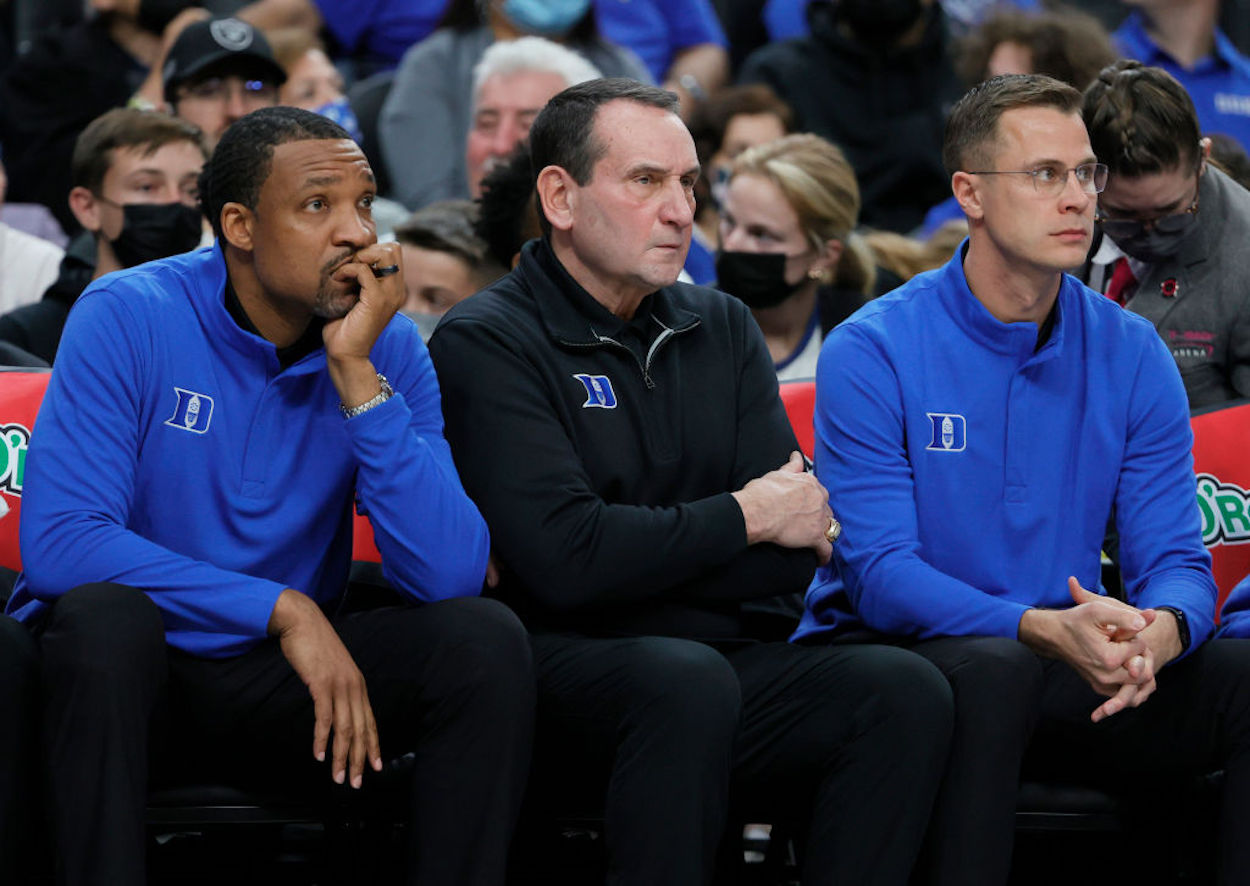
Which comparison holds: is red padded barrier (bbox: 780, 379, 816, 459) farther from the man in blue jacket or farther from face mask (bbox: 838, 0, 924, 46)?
face mask (bbox: 838, 0, 924, 46)

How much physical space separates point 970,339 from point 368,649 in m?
1.33

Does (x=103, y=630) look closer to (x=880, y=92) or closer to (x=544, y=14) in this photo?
(x=544, y=14)

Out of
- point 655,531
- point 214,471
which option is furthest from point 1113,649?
point 214,471

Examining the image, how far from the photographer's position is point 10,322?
4.51m

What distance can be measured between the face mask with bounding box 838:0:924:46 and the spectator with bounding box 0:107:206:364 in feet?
9.54

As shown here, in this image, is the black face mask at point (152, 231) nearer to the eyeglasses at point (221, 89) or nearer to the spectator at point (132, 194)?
the spectator at point (132, 194)

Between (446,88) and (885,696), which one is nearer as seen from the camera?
(885,696)

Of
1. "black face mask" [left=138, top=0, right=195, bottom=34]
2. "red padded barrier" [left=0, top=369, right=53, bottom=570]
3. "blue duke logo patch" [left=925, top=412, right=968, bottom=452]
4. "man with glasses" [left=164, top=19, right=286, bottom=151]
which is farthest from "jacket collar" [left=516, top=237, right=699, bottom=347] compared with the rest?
"black face mask" [left=138, top=0, right=195, bottom=34]

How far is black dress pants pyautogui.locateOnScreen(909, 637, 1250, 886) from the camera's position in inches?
124

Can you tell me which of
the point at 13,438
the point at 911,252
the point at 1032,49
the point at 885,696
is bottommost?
the point at 885,696

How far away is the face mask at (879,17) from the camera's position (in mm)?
6887

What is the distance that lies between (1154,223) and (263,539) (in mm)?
2068

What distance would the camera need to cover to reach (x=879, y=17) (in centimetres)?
692

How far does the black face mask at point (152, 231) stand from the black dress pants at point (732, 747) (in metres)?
1.95
